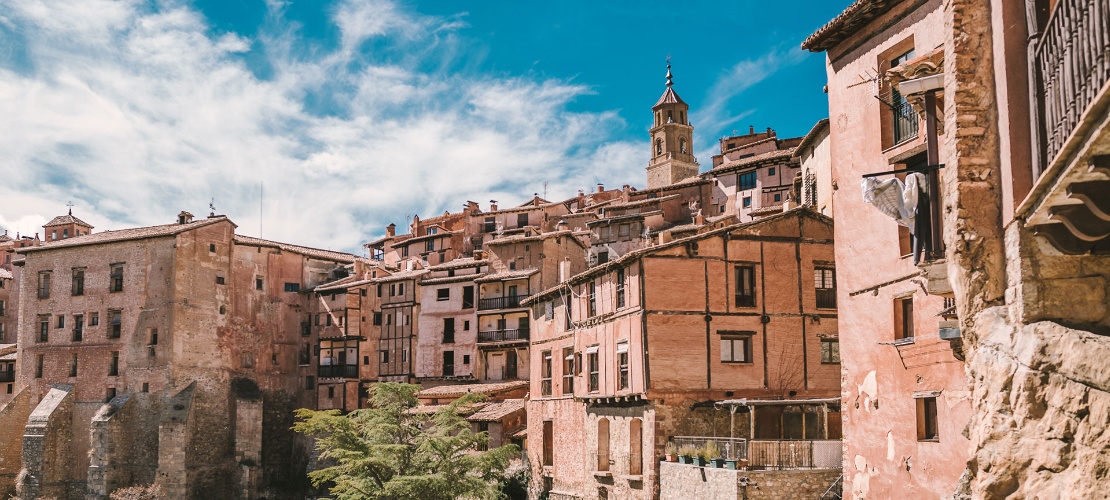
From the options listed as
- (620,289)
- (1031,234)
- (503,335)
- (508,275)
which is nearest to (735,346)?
(620,289)

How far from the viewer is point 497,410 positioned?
48719 millimetres

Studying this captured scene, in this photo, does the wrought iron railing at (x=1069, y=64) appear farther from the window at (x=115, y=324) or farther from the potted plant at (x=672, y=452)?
the window at (x=115, y=324)

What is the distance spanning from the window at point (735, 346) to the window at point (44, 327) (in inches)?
2067

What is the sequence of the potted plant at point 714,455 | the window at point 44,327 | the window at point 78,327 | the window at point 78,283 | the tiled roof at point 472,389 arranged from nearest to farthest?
the potted plant at point 714,455
the tiled roof at point 472,389
the window at point 78,327
the window at point 78,283
the window at point 44,327

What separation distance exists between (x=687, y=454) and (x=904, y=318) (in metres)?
10.1

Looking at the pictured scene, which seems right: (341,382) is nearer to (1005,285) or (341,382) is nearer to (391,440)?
(391,440)

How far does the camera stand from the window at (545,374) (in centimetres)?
4322

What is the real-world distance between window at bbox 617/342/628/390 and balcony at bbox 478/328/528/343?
25.4 metres

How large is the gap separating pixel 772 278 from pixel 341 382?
40.7m

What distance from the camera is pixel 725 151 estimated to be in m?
83.2

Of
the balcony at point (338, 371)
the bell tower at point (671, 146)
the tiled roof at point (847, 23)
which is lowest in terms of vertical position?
the balcony at point (338, 371)

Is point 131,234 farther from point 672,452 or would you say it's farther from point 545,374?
point 672,452

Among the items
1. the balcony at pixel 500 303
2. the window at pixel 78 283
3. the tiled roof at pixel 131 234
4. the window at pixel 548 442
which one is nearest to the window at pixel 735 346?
the window at pixel 548 442

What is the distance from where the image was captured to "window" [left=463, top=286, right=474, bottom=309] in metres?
63.2
